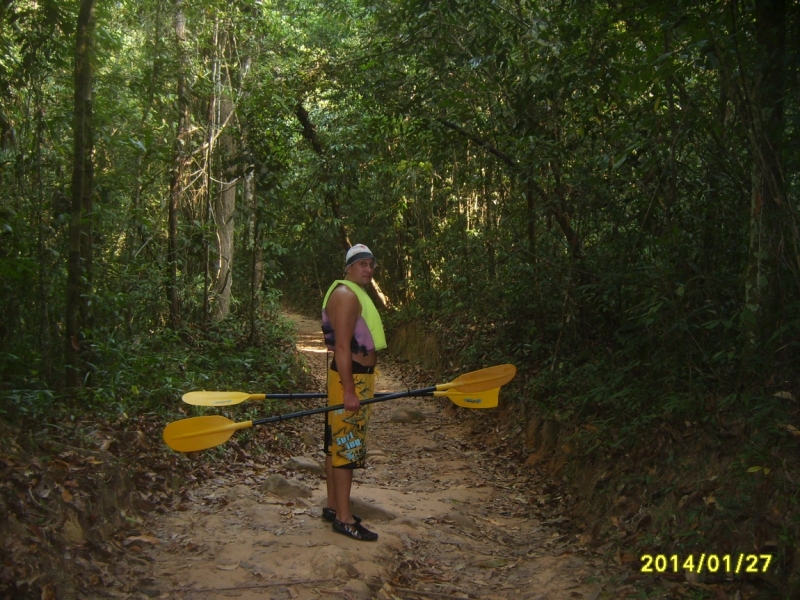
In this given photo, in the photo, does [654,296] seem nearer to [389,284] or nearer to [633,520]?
[633,520]

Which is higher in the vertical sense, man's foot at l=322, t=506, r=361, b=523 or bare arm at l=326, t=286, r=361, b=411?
bare arm at l=326, t=286, r=361, b=411

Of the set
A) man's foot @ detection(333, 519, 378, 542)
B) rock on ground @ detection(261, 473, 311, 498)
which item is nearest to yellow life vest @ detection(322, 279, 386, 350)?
man's foot @ detection(333, 519, 378, 542)

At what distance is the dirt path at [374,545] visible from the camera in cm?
409

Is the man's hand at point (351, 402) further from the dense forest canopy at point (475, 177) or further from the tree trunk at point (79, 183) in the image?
the tree trunk at point (79, 183)

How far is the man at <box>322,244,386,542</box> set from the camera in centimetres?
463

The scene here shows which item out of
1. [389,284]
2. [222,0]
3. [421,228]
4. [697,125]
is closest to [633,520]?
[697,125]

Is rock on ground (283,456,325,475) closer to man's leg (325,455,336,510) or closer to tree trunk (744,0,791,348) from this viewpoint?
man's leg (325,455,336,510)

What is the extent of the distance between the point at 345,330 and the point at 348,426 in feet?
2.09

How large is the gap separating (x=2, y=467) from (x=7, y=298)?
7.04 ft

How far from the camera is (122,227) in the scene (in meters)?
9.17

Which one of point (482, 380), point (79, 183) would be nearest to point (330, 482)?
point (482, 380)

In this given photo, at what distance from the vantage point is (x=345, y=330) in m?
4.61
